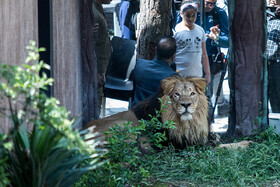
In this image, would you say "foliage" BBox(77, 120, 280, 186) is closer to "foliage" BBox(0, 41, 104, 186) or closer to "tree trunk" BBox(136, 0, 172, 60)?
"foliage" BBox(0, 41, 104, 186)

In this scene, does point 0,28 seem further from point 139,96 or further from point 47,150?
point 139,96

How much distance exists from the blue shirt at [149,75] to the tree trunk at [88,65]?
2.05 ft

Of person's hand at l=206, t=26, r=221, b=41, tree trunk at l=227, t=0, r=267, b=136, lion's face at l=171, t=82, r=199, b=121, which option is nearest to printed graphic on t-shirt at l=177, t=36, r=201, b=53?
person's hand at l=206, t=26, r=221, b=41

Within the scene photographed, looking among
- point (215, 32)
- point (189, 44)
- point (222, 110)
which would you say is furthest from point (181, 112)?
point (222, 110)

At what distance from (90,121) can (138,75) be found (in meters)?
1.03

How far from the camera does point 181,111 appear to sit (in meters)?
5.18

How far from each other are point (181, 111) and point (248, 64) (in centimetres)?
161

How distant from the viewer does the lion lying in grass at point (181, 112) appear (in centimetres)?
520

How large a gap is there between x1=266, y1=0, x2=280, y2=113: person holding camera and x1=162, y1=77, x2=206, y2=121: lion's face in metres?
3.17

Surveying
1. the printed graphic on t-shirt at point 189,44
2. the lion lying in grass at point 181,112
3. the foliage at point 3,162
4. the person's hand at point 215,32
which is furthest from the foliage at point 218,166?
the person's hand at point 215,32

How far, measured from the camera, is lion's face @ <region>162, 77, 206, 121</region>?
17.0 ft

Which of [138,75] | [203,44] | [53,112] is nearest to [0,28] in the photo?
[53,112]

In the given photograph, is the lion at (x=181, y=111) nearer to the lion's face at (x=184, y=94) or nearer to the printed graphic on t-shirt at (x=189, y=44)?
the lion's face at (x=184, y=94)

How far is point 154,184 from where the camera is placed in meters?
4.18
